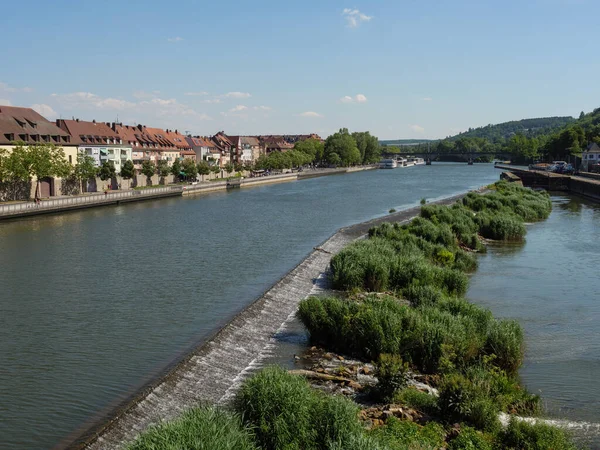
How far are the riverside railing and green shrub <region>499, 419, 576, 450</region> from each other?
159ft

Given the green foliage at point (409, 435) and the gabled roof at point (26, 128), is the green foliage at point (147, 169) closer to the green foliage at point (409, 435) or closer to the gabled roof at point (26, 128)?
the gabled roof at point (26, 128)

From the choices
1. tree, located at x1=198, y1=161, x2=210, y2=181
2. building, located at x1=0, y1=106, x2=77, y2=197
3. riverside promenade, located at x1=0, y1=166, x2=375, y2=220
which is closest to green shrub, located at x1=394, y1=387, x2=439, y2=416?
riverside promenade, located at x1=0, y1=166, x2=375, y2=220

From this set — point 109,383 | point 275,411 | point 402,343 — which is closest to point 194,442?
point 275,411

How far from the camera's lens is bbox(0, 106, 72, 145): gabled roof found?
66688 mm

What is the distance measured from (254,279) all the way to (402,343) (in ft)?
42.4

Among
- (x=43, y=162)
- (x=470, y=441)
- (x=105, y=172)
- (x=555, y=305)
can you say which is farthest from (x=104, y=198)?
(x=470, y=441)

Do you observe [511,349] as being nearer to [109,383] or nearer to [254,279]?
[109,383]

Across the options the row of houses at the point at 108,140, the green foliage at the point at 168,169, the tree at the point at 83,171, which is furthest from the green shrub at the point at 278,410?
the green foliage at the point at 168,169

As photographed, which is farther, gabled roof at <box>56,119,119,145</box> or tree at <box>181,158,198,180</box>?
tree at <box>181,158,198,180</box>

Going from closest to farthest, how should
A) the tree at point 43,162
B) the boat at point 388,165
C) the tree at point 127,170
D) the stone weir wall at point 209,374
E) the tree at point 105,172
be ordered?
1. the stone weir wall at point 209,374
2. the tree at point 43,162
3. the tree at point 105,172
4. the tree at point 127,170
5. the boat at point 388,165

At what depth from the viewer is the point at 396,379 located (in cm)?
1458

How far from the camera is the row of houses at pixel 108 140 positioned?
2729 inches

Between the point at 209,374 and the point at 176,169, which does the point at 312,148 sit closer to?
the point at 176,169

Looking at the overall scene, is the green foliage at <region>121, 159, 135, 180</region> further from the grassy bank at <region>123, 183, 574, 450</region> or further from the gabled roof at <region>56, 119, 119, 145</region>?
the grassy bank at <region>123, 183, 574, 450</region>
